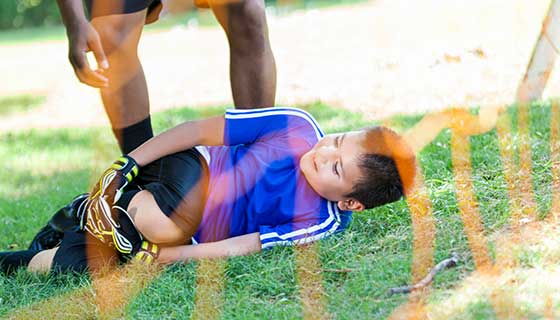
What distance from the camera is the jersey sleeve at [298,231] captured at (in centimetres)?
323

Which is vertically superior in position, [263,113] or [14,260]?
[263,113]

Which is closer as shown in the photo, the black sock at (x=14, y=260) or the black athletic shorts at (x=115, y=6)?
the black sock at (x=14, y=260)

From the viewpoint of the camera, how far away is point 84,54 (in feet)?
11.1

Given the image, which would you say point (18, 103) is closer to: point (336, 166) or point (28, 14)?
point (336, 166)

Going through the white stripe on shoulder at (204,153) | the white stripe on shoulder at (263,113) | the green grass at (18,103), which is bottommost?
the green grass at (18,103)

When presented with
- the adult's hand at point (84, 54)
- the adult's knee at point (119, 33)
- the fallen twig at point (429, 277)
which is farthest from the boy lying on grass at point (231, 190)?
the adult's knee at point (119, 33)

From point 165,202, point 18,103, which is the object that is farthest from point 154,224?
point 18,103

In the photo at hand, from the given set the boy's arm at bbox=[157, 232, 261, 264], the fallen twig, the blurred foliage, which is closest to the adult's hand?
the boy's arm at bbox=[157, 232, 261, 264]

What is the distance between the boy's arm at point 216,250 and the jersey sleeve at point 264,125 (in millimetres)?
425

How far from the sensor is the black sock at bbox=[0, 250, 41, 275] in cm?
343

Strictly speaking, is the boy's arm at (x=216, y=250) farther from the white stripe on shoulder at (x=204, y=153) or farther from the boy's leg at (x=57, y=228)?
the boy's leg at (x=57, y=228)

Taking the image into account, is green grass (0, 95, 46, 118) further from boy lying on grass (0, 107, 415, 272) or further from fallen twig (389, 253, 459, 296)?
fallen twig (389, 253, 459, 296)

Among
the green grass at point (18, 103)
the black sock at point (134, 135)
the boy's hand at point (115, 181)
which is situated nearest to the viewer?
the boy's hand at point (115, 181)

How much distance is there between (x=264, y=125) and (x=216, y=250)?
1.81ft
